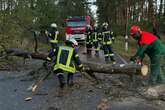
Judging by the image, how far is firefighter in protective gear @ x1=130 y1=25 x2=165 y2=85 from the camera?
10.6 m

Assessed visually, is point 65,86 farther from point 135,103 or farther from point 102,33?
point 102,33

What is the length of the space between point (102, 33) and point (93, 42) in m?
4.13

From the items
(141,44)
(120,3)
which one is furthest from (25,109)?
(120,3)

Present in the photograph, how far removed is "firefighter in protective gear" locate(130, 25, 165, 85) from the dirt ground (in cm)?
51

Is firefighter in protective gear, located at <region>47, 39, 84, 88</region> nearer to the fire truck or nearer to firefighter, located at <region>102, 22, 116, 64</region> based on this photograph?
firefighter, located at <region>102, 22, 116, 64</region>

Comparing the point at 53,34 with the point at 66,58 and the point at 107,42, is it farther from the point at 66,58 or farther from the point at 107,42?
the point at 66,58

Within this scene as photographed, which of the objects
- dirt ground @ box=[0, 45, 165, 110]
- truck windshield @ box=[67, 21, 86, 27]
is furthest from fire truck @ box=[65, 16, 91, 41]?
dirt ground @ box=[0, 45, 165, 110]

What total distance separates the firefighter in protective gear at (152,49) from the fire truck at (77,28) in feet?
81.1

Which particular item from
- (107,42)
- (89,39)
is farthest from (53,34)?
(89,39)

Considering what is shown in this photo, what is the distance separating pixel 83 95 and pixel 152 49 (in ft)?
7.70

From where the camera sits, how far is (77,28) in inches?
1444

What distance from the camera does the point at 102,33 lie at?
19000 millimetres

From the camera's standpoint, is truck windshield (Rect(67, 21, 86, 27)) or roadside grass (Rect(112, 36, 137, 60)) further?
truck windshield (Rect(67, 21, 86, 27))

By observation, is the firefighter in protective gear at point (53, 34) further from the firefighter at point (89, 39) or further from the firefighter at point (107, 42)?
the firefighter at point (89, 39)
